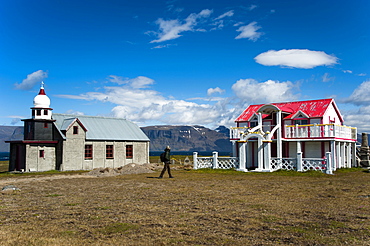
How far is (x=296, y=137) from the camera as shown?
105ft

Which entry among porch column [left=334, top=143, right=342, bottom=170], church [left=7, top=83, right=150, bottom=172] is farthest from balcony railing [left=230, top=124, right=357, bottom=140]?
church [left=7, top=83, right=150, bottom=172]

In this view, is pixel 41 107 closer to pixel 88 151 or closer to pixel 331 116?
pixel 88 151

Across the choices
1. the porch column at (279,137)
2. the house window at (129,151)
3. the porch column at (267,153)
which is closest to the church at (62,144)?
the house window at (129,151)

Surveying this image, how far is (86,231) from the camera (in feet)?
28.4

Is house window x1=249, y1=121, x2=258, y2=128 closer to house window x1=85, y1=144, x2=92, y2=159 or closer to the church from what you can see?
the church

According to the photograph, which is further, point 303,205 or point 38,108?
point 38,108

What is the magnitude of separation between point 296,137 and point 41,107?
24481 mm

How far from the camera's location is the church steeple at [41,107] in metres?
35.2

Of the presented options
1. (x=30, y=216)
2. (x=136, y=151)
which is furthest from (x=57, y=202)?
(x=136, y=151)

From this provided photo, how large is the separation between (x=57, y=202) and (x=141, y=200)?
3.14 meters

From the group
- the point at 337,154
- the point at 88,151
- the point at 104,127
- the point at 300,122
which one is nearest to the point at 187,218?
the point at 300,122

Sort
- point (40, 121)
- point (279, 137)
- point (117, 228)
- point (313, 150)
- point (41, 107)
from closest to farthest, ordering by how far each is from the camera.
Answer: point (117, 228)
point (279, 137)
point (313, 150)
point (40, 121)
point (41, 107)

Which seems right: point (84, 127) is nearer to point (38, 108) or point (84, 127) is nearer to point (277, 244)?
point (38, 108)

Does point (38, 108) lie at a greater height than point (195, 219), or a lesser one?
greater
